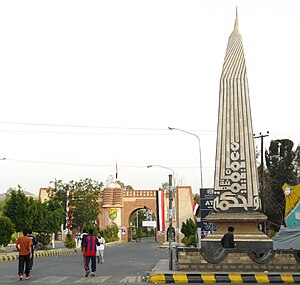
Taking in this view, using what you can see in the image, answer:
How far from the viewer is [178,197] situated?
228 feet

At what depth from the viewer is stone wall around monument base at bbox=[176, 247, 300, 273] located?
1728 centimetres

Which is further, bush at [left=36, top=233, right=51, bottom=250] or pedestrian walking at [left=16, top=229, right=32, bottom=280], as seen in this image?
bush at [left=36, top=233, right=51, bottom=250]

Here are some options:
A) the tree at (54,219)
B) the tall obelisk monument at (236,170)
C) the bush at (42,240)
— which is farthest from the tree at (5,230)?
the tall obelisk monument at (236,170)

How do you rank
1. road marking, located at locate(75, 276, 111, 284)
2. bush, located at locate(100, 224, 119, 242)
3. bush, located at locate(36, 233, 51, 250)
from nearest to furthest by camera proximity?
road marking, located at locate(75, 276, 111, 284), bush, located at locate(36, 233, 51, 250), bush, located at locate(100, 224, 119, 242)

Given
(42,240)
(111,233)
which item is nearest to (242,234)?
(42,240)

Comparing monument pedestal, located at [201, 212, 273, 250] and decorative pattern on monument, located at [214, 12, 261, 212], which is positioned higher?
decorative pattern on monument, located at [214, 12, 261, 212]

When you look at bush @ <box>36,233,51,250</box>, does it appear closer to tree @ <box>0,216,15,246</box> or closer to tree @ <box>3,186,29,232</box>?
tree @ <box>3,186,29,232</box>

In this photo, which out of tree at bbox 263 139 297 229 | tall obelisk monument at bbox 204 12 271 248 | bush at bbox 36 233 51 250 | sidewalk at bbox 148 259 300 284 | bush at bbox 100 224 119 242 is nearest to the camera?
sidewalk at bbox 148 259 300 284

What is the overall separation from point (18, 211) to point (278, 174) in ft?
76.7

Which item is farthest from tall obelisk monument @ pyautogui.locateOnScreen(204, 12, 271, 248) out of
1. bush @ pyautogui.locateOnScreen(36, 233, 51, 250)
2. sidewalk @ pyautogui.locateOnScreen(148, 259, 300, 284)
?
bush @ pyautogui.locateOnScreen(36, 233, 51, 250)

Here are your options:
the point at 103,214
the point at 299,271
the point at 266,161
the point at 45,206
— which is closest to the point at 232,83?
the point at 299,271

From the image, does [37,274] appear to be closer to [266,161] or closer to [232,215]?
[232,215]

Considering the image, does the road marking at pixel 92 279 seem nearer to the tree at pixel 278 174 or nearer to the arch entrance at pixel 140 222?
the tree at pixel 278 174

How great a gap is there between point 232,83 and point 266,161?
28.6m
